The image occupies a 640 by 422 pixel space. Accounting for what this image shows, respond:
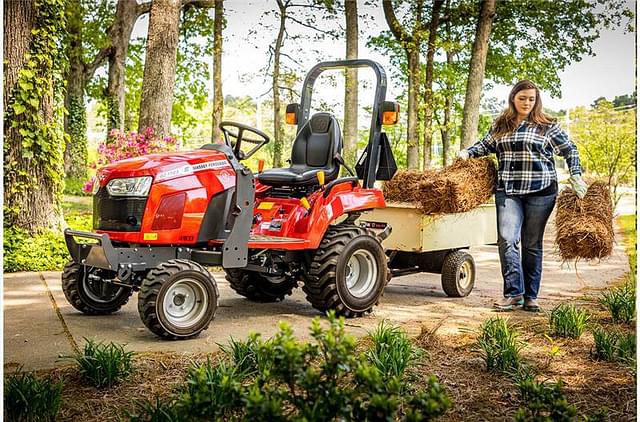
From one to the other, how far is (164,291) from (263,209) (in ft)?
2.99

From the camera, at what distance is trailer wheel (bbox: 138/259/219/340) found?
319 centimetres

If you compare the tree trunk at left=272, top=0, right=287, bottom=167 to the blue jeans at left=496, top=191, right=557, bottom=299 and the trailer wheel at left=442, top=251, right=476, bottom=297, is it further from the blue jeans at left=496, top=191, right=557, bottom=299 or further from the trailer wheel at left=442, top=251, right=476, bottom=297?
the blue jeans at left=496, top=191, right=557, bottom=299

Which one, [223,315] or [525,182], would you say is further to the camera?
[525,182]

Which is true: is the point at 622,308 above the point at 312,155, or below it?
below

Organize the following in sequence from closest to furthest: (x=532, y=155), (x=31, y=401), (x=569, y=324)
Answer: (x=31, y=401), (x=569, y=324), (x=532, y=155)

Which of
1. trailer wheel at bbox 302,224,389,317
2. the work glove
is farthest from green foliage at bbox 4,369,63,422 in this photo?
the work glove

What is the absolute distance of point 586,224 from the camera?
3922mm

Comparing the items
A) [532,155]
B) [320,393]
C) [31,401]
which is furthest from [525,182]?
[31,401]

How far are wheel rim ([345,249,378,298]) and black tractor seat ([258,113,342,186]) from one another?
0.42 metres

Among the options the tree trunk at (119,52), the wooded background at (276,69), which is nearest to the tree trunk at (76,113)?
the wooded background at (276,69)

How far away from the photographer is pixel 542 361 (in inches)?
124

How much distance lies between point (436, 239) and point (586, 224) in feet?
2.63

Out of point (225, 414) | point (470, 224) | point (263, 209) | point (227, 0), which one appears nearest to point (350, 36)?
point (227, 0)

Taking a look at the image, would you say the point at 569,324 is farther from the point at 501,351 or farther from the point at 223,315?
the point at 223,315
